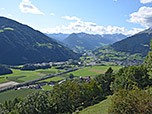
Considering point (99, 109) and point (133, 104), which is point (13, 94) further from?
point (133, 104)

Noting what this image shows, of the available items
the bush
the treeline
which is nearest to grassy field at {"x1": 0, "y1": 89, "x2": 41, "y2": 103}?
the treeline

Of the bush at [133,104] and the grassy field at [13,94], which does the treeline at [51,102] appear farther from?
the grassy field at [13,94]

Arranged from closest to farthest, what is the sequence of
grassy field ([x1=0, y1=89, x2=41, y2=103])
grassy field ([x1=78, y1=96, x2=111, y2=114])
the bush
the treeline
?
1. the bush
2. grassy field ([x1=78, y1=96, x2=111, y2=114])
3. the treeline
4. grassy field ([x1=0, y1=89, x2=41, y2=103])

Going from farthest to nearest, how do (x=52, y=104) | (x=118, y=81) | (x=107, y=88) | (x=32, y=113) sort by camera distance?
(x=107, y=88)
(x=118, y=81)
(x=52, y=104)
(x=32, y=113)

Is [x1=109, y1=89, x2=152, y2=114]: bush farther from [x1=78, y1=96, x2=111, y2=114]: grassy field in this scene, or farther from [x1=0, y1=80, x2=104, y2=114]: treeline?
[x1=0, y1=80, x2=104, y2=114]: treeline

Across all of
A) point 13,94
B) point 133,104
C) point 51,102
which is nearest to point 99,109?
point 51,102

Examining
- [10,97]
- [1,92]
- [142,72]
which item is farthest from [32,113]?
[1,92]

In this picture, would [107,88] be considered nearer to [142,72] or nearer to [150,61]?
[142,72]

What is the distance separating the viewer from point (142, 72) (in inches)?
2335

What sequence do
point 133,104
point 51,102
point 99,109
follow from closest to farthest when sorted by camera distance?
point 133,104 → point 99,109 → point 51,102

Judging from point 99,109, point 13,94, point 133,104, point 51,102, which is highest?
point 133,104

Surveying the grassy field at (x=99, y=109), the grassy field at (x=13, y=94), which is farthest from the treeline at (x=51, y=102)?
the grassy field at (x=13, y=94)

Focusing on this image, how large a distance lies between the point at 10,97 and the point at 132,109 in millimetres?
115923

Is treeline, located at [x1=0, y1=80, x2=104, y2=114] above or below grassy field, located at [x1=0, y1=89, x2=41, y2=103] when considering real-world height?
above
